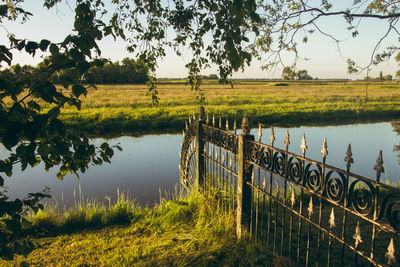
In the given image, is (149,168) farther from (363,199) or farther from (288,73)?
(363,199)

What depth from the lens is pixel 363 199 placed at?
78.1 inches

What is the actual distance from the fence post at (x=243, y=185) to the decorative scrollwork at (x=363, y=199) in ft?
5.26

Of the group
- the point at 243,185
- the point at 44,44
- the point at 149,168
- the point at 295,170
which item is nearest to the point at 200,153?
the point at 243,185

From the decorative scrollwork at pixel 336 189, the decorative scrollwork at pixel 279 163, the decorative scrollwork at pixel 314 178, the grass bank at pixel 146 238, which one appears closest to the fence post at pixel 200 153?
the grass bank at pixel 146 238

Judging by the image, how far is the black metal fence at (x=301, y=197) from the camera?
195 cm

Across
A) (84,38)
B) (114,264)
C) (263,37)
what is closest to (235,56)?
(84,38)

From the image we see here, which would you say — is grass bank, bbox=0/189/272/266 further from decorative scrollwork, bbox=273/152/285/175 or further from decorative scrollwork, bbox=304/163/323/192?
decorative scrollwork, bbox=304/163/323/192

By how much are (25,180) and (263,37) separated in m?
9.30

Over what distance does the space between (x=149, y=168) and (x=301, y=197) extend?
888 cm

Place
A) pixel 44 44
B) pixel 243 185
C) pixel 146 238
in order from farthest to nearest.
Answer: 1. pixel 146 238
2. pixel 243 185
3. pixel 44 44

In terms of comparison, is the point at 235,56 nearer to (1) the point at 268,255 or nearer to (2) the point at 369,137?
(1) the point at 268,255

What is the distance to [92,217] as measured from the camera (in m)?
5.38

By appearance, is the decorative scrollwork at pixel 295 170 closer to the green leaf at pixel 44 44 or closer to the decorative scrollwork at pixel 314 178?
the decorative scrollwork at pixel 314 178

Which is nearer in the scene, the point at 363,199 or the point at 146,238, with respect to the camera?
the point at 363,199
